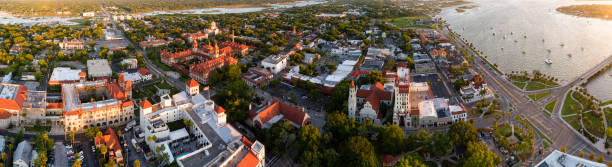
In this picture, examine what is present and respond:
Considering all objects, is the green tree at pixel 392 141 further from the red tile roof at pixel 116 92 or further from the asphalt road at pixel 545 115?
the red tile roof at pixel 116 92

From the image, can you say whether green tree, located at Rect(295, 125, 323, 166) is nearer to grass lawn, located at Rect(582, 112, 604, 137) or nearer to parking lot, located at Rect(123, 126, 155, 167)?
parking lot, located at Rect(123, 126, 155, 167)

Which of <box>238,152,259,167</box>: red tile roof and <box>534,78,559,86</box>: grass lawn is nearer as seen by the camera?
<box>238,152,259,167</box>: red tile roof

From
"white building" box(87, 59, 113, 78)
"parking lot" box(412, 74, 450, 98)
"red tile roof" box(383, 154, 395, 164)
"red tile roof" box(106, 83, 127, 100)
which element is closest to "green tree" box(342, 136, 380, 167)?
"red tile roof" box(383, 154, 395, 164)

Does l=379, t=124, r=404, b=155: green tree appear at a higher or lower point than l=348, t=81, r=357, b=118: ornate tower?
lower

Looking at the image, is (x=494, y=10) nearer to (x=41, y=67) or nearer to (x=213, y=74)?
(x=213, y=74)

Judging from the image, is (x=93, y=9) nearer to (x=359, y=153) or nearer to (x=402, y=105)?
(x=402, y=105)
